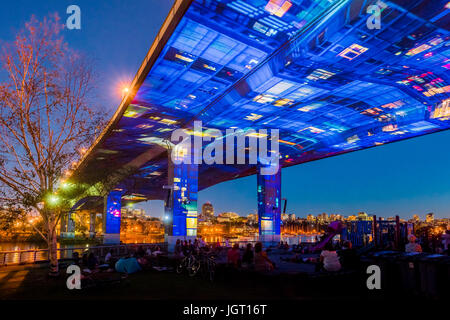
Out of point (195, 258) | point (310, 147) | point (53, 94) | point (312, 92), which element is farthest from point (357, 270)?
point (310, 147)

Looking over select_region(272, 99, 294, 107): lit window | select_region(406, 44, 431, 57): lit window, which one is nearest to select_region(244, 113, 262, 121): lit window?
select_region(272, 99, 294, 107): lit window

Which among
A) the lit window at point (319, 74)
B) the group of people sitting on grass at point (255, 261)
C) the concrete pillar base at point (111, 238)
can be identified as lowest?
the concrete pillar base at point (111, 238)

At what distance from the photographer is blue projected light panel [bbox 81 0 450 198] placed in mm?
10867

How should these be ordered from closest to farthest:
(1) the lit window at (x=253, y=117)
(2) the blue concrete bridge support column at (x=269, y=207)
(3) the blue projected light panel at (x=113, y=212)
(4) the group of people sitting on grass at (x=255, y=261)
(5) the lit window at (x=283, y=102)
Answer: (4) the group of people sitting on grass at (x=255, y=261), (5) the lit window at (x=283, y=102), (1) the lit window at (x=253, y=117), (2) the blue concrete bridge support column at (x=269, y=207), (3) the blue projected light panel at (x=113, y=212)

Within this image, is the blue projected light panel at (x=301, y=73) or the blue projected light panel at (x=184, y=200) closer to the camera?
the blue projected light panel at (x=301, y=73)

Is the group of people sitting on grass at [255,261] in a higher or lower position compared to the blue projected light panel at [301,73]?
lower

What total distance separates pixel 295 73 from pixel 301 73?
283mm

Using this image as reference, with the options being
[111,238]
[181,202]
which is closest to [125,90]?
[181,202]

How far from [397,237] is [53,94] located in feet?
54.6

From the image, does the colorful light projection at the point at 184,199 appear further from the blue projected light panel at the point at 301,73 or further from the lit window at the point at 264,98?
the lit window at the point at 264,98

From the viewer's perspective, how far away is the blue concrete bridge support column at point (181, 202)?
80.7ft

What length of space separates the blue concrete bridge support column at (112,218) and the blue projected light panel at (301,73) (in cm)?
2564

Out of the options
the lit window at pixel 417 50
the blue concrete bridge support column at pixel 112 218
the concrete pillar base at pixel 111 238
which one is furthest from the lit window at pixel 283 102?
the concrete pillar base at pixel 111 238

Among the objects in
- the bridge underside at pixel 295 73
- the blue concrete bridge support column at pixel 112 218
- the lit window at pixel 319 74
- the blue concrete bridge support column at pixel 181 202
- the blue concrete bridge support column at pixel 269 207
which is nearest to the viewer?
the bridge underside at pixel 295 73
